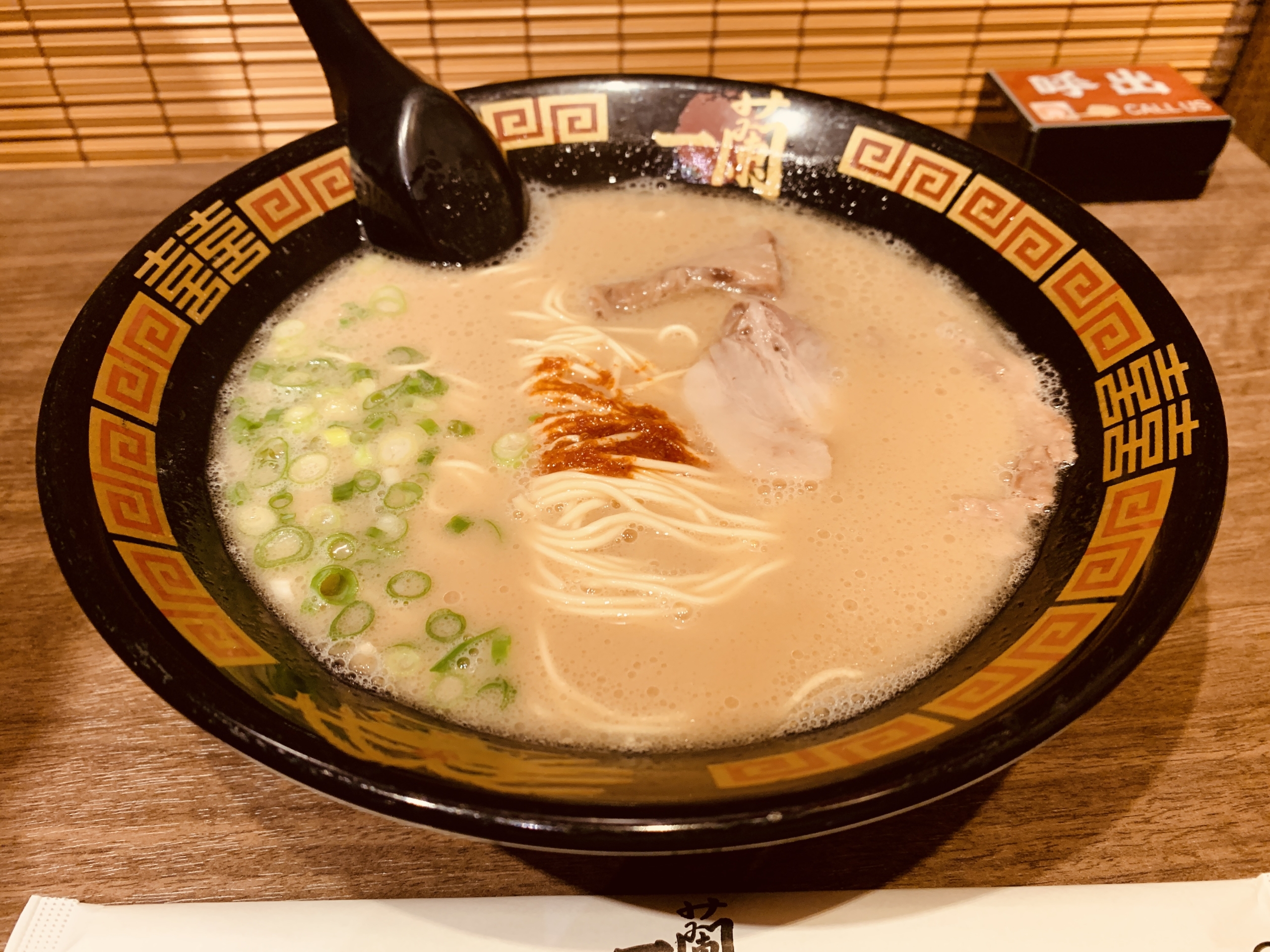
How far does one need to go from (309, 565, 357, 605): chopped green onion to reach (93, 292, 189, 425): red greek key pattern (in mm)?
444

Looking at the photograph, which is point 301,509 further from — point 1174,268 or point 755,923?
point 1174,268

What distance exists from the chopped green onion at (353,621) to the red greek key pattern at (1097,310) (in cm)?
150

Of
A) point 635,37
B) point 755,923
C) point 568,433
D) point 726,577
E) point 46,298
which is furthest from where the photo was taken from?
point 635,37

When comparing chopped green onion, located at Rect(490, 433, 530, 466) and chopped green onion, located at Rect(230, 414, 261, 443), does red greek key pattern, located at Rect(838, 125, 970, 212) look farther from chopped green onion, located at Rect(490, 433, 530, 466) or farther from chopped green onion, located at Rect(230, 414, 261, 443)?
chopped green onion, located at Rect(230, 414, 261, 443)

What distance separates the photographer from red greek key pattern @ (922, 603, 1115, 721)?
1.19 m

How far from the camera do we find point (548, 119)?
2.30 m

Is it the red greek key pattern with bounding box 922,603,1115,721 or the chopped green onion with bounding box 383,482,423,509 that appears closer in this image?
the red greek key pattern with bounding box 922,603,1115,721

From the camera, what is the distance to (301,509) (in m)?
1.69

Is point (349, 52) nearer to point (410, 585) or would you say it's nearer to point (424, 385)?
point (424, 385)

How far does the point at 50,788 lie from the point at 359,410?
892mm

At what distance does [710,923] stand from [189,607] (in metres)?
0.91

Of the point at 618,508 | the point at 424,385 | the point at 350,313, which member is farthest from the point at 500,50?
the point at 618,508

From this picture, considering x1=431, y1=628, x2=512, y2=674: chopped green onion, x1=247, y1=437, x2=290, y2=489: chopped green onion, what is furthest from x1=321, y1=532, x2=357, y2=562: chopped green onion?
x1=431, y1=628, x2=512, y2=674: chopped green onion

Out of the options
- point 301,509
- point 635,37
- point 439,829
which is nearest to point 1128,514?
point 439,829
